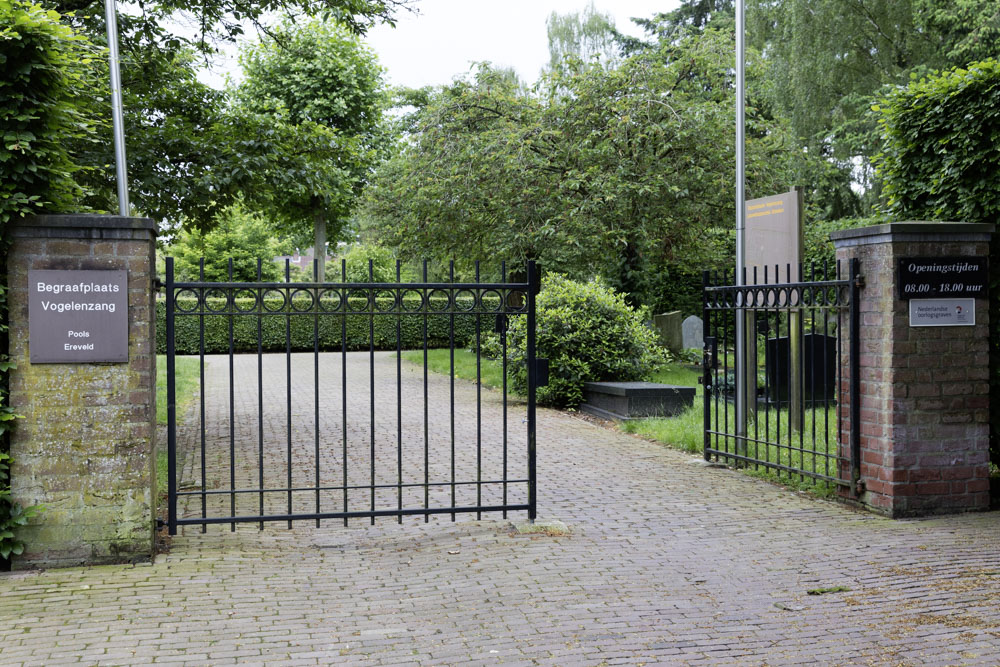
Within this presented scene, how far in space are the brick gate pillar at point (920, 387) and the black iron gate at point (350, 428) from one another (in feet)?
8.37

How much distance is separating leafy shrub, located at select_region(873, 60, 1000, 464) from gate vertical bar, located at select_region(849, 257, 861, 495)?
102cm

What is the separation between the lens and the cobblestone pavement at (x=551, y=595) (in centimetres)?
406

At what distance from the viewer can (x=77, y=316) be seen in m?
5.20

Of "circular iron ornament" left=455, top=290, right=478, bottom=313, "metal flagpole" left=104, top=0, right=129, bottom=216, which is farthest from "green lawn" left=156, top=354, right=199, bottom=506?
"circular iron ornament" left=455, top=290, right=478, bottom=313

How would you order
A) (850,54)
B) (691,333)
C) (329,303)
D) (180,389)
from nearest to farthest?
(329,303) < (180,389) < (691,333) < (850,54)

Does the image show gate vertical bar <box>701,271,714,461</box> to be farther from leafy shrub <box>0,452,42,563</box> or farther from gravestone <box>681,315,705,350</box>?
gravestone <box>681,315,705,350</box>

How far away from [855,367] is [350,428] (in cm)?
689

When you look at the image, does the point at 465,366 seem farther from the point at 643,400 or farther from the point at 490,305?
the point at 490,305

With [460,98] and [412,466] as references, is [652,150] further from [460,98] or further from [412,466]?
[412,466]

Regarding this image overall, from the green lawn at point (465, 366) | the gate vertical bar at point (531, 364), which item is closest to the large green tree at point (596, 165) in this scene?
the green lawn at point (465, 366)

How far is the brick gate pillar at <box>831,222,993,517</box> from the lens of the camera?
639cm

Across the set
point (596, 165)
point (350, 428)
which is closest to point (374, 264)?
point (596, 165)

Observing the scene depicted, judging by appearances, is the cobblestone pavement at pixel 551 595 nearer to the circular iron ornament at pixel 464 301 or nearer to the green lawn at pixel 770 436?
the green lawn at pixel 770 436

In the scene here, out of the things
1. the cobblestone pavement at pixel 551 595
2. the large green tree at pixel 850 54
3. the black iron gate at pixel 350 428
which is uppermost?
the large green tree at pixel 850 54
